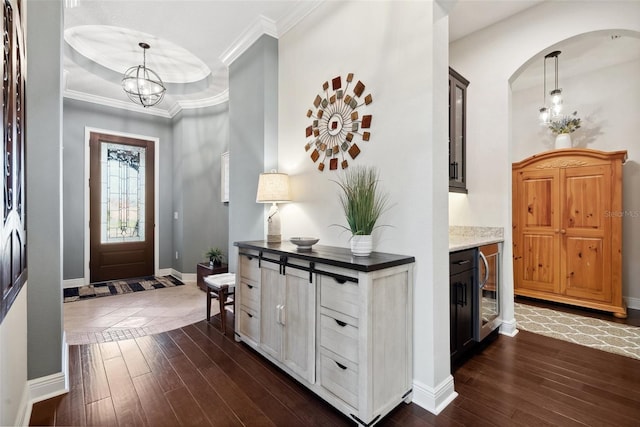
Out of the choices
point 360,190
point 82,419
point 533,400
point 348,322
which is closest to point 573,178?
point 533,400

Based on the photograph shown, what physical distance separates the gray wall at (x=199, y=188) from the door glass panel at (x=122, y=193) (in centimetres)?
73

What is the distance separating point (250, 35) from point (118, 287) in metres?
4.27

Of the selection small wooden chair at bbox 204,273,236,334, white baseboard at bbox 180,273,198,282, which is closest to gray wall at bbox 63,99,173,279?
white baseboard at bbox 180,273,198,282

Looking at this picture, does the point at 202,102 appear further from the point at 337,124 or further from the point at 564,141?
the point at 564,141

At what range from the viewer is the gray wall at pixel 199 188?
529 cm

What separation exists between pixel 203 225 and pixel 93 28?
3.09 m

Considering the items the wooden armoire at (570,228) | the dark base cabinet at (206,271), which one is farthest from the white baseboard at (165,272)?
the wooden armoire at (570,228)

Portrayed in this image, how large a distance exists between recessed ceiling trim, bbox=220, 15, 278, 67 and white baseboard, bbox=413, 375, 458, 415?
344cm

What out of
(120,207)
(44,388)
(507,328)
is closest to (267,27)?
(44,388)

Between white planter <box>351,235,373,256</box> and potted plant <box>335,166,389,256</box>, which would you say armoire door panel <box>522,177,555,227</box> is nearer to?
potted plant <box>335,166,389,256</box>

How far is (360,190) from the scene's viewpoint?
2055 mm

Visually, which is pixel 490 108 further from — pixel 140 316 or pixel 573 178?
pixel 140 316

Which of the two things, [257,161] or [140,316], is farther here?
[140,316]

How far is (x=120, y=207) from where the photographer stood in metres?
5.29
